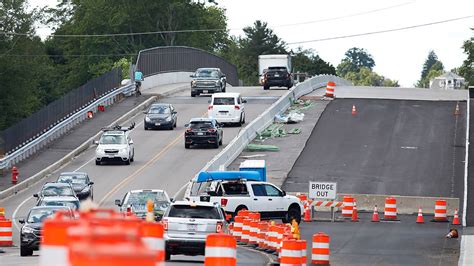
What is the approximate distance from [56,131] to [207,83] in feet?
57.0

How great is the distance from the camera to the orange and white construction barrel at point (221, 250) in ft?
43.3

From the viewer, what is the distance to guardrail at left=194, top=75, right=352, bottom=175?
1954 inches

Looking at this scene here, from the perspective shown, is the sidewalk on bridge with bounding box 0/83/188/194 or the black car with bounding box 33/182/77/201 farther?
the sidewalk on bridge with bounding box 0/83/188/194

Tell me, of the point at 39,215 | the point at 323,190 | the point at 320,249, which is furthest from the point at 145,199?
the point at 320,249

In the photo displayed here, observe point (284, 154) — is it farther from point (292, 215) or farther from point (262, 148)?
point (292, 215)

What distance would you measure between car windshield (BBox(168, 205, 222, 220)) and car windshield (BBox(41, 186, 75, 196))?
15565 millimetres

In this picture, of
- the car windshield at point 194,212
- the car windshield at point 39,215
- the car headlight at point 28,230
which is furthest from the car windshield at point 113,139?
the car windshield at point 194,212

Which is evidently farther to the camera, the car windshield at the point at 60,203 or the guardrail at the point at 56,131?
the guardrail at the point at 56,131

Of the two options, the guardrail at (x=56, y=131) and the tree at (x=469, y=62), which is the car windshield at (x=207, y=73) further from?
the tree at (x=469, y=62)

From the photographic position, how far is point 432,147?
5581 centimetres

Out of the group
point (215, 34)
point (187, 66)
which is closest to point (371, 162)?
point (187, 66)

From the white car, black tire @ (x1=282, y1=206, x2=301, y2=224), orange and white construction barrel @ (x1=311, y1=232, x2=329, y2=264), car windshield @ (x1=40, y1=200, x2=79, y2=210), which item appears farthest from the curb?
orange and white construction barrel @ (x1=311, y1=232, x2=329, y2=264)

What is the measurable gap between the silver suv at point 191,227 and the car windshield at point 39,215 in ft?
17.6

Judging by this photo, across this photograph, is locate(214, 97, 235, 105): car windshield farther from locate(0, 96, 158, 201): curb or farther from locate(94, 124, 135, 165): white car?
locate(94, 124, 135, 165): white car
